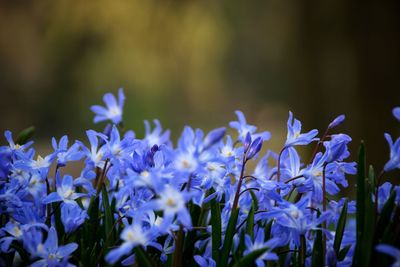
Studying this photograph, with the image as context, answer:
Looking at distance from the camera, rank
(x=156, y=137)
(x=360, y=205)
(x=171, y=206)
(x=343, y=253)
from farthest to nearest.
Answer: (x=156, y=137) < (x=343, y=253) < (x=360, y=205) < (x=171, y=206)

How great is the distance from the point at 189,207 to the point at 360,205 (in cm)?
A: 29

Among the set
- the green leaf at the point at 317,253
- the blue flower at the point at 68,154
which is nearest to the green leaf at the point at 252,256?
the green leaf at the point at 317,253

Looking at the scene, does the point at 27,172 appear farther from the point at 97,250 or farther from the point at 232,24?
the point at 232,24

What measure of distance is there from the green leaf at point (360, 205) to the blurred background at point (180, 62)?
252 centimetres

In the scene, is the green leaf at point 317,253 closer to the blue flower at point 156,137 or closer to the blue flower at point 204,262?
the blue flower at point 204,262

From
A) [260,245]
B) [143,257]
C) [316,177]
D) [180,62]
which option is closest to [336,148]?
[316,177]

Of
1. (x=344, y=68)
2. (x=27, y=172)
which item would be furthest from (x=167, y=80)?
(x=27, y=172)

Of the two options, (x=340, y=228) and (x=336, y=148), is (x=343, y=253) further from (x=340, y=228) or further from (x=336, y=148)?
(x=336, y=148)

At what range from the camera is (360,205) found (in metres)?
0.75

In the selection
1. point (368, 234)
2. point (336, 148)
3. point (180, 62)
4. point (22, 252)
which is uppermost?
point (180, 62)

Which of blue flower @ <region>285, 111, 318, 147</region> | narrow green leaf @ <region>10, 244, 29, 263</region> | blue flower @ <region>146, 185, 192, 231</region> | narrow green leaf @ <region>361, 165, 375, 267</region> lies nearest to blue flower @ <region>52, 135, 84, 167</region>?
narrow green leaf @ <region>10, 244, 29, 263</region>

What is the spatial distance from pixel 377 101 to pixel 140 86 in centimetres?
332

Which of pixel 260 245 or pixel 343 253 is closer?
pixel 260 245

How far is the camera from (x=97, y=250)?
2.77ft
